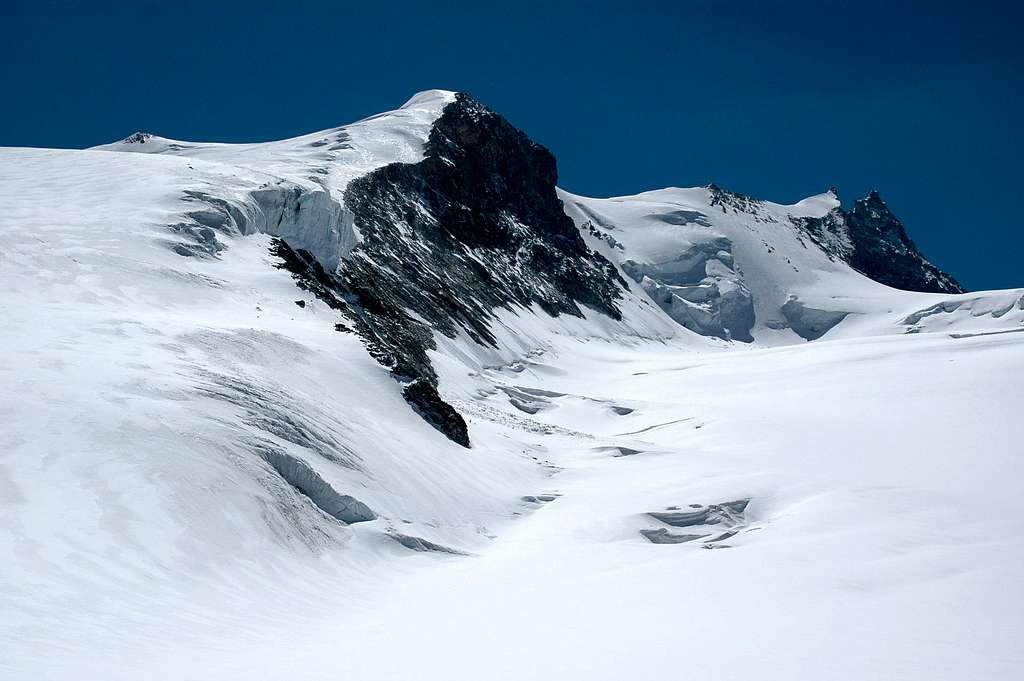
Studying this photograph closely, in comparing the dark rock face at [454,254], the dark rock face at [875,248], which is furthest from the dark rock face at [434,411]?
the dark rock face at [875,248]

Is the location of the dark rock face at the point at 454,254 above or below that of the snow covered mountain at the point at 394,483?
above

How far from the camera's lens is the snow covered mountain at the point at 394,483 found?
30.3ft

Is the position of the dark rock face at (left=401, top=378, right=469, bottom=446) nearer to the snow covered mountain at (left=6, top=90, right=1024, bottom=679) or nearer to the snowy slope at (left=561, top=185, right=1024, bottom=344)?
the snow covered mountain at (left=6, top=90, right=1024, bottom=679)

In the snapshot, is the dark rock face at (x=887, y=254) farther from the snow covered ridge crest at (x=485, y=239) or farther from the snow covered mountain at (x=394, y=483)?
the snow covered mountain at (x=394, y=483)

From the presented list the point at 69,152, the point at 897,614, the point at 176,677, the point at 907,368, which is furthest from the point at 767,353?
the point at 176,677

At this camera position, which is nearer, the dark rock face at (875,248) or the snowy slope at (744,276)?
the snowy slope at (744,276)

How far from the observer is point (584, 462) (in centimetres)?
2742

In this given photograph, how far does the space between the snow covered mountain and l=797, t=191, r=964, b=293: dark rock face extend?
12393 centimetres

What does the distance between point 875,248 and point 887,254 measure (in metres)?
2.97

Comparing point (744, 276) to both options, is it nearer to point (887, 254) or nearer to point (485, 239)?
point (887, 254)

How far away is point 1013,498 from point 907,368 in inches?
993

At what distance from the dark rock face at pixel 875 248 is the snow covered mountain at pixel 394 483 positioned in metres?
124

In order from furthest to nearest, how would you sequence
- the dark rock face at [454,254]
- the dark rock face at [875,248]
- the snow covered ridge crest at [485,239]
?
the dark rock face at [875,248], the snow covered ridge crest at [485,239], the dark rock face at [454,254]

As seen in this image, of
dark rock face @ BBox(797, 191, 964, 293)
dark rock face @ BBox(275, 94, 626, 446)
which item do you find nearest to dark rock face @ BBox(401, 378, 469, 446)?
dark rock face @ BBox(275, 94, 626, 446)
